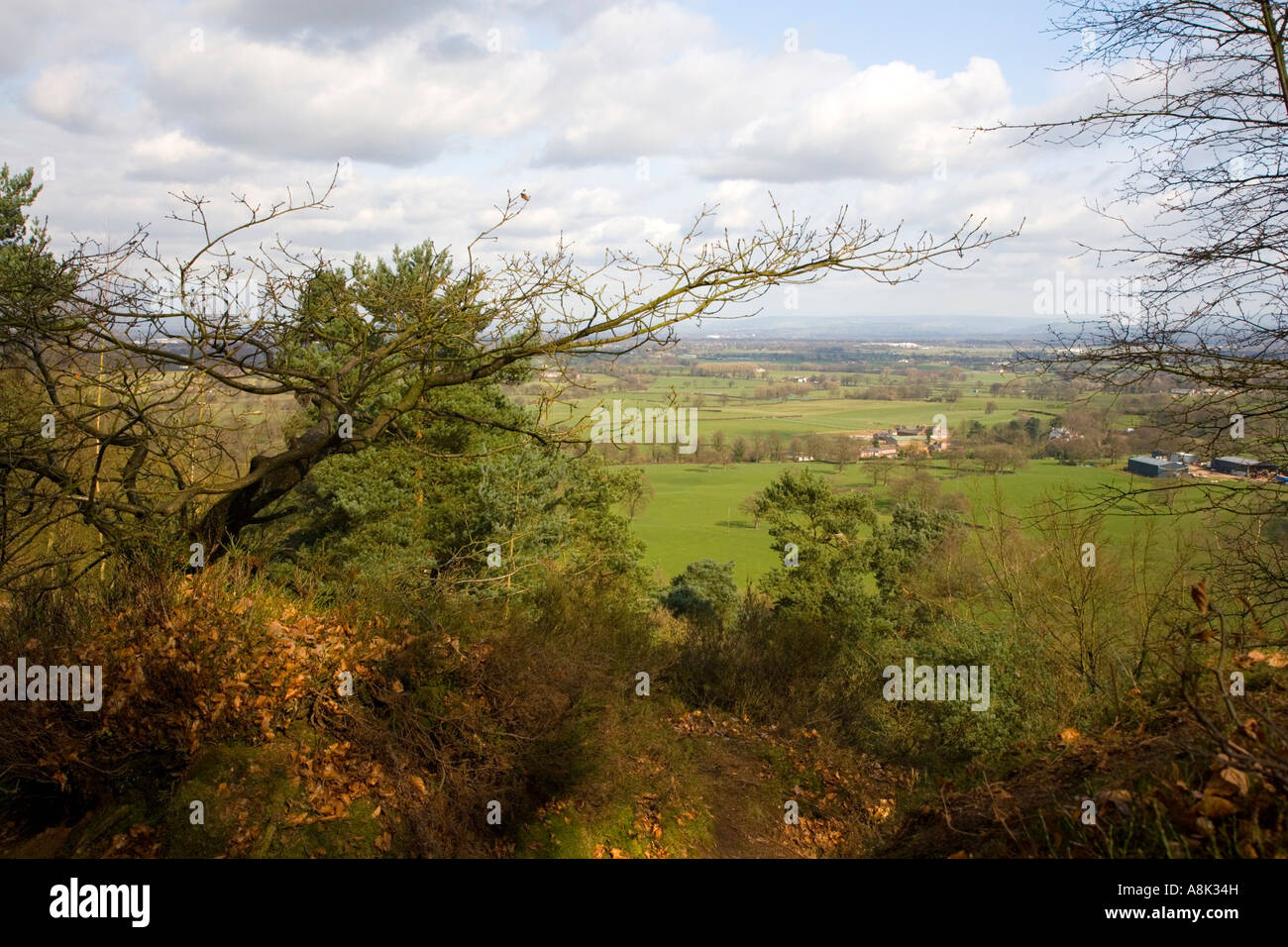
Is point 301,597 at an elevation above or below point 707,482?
above

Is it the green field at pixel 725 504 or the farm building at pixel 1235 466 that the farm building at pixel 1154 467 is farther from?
the green field at pixel 725 504

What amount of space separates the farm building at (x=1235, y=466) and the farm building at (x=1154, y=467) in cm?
62

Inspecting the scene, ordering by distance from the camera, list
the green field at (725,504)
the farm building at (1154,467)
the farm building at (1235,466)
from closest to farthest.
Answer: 1. the farm building at (1235,466)
2. the farm building at (1154,467)
3. the green field at (725,504)

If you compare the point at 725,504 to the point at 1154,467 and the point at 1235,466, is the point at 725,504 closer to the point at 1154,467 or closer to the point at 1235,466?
the point at 1154,467

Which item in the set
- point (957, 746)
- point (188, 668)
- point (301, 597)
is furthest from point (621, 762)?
point (957, 746)

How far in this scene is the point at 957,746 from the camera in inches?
474

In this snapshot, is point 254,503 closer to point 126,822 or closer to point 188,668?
point 188,668

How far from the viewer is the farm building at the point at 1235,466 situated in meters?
7.09

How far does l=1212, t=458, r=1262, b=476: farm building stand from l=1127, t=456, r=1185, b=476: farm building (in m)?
0.62

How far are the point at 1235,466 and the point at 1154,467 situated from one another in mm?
2593

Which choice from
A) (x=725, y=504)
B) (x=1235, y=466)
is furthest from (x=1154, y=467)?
(x=725, y=504)

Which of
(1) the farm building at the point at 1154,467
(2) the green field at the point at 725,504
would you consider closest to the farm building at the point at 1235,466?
(1) the farm building at the point at 1154,467

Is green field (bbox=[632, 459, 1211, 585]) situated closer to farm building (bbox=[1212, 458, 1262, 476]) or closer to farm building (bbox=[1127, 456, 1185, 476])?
farm building (bbox=[1127, 456, 1185, 476])
